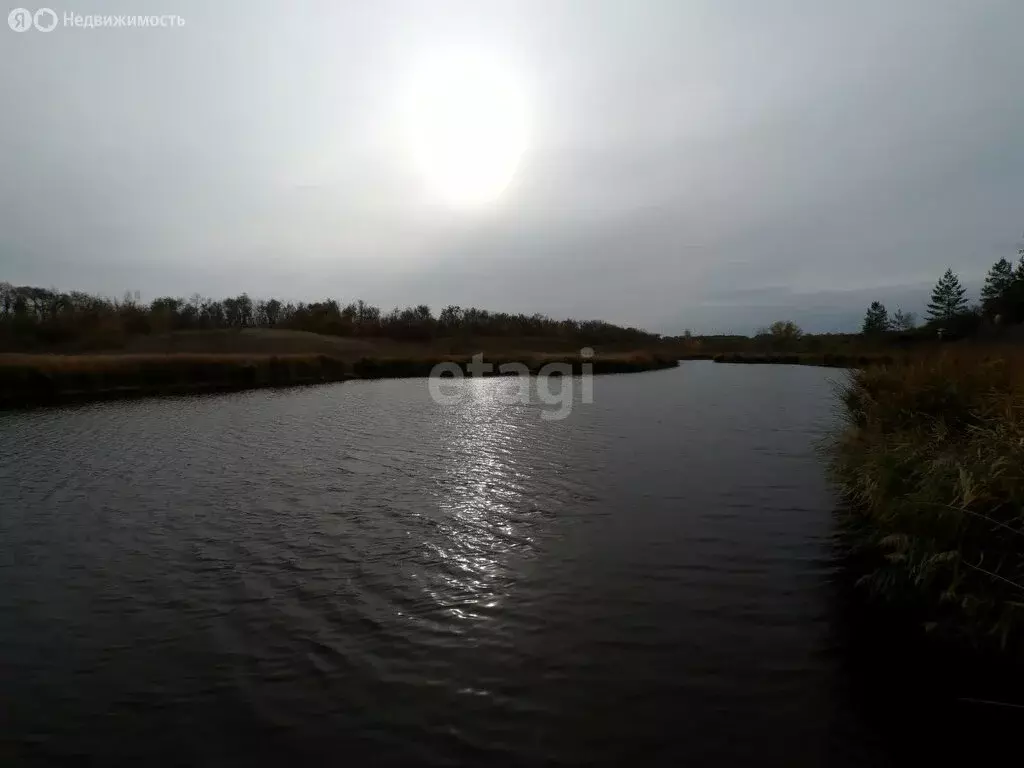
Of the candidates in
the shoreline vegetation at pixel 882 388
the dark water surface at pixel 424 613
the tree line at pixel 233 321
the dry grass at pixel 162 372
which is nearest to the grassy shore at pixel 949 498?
the shoreline vegetation at pixel 882 388

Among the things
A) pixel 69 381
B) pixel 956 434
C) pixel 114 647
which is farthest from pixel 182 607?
pixel 69 381

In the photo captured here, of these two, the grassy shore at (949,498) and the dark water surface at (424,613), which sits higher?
the grassy shore at (949,498)

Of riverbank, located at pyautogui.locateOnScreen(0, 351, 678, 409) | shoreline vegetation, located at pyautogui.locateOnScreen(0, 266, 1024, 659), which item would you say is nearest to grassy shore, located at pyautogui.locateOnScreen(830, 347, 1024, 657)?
shoreline vegetation, located at pyautogui.locateOnScreen(0, 266, 1024, 659)

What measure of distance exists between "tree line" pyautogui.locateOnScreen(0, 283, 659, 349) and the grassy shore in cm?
5871

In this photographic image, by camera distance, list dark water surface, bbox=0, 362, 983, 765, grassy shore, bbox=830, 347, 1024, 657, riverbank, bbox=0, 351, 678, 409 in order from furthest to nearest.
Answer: riverbank, bbox=0, 351, 678, 409 < grassy shore, bbox=830, 347, 1024, 657 < dark water surface, bbox=0, 362, 983, 765

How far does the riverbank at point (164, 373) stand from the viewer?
92.3 ft

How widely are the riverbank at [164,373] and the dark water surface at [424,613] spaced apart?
17270mm

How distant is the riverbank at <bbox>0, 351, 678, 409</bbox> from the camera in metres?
28.1

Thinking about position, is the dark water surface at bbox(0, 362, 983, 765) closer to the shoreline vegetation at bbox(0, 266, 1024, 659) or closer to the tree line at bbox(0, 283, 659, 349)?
the shoreline vegetation at bbox(0, 266, 1024, 659)

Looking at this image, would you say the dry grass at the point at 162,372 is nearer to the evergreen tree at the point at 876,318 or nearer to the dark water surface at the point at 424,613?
the dark water surface at the point at 424,613

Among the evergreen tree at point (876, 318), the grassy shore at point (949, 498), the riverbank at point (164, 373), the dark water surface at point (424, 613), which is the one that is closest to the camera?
the dark water surface at point (424, 613)

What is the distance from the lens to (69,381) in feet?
97.1

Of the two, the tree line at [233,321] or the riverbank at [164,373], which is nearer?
the riverbank at [164,373]

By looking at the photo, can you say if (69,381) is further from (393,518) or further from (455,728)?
(455,728)
